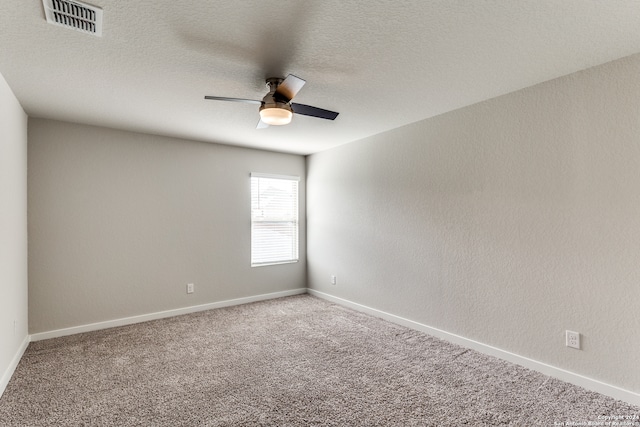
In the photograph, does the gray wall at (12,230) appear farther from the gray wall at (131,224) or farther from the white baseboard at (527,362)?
the white baseboard at (527,362)

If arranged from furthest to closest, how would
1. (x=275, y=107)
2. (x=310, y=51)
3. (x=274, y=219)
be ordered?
(x=274, y=219) → (x=275, y=107) → (x=310, y=51)

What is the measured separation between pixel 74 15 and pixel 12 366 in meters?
2.77

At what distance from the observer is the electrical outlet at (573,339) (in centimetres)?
241

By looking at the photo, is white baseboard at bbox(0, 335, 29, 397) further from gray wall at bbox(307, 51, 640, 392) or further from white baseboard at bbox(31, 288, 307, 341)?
gray wall at bbox(307, 51, 640, 392)

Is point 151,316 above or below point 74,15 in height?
below

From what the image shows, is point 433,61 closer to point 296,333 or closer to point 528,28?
point 528,28

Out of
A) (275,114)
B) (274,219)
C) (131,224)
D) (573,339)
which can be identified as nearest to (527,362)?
(573,339)

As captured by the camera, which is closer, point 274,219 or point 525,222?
point 525,222

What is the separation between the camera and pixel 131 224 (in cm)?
396

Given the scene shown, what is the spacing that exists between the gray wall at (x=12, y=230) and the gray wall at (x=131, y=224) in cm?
21

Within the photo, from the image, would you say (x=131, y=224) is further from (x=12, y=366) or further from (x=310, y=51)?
(x=310, y=51)

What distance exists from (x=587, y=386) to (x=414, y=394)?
4.21ft

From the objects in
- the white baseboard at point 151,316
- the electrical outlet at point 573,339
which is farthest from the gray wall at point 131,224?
the electrical outlet at point 573,339

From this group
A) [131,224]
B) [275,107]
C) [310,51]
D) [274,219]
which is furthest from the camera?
[274,219]
